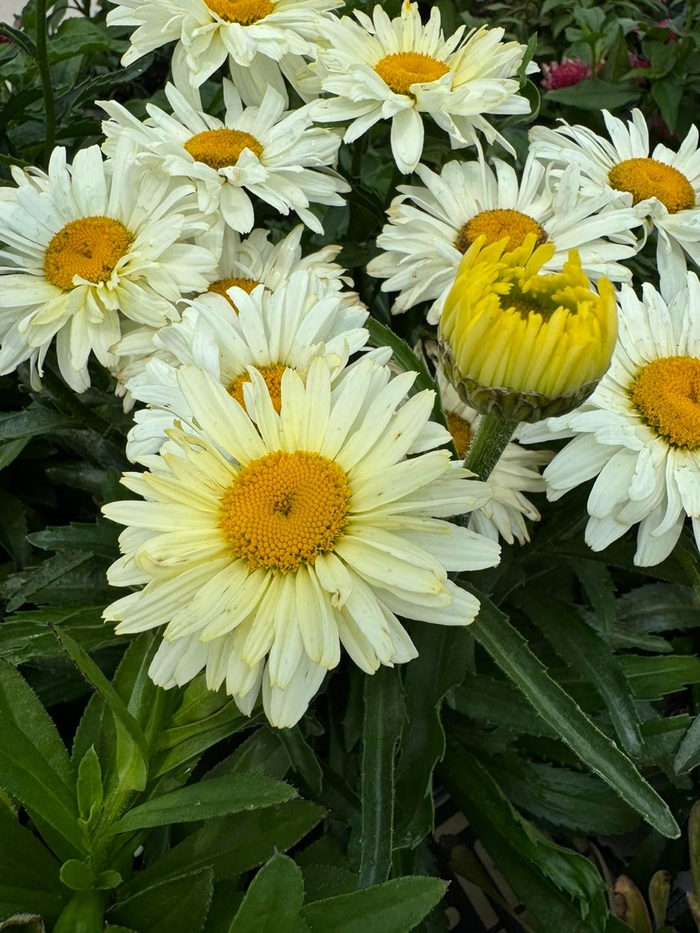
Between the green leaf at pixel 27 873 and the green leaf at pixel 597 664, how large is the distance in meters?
0.41

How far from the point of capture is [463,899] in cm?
81

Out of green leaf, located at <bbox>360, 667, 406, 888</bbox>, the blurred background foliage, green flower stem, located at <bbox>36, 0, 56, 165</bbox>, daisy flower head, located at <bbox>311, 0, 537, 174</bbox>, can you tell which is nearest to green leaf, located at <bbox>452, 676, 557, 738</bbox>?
the blurred background foliage

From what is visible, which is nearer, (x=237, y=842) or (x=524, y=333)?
(x=524, y=333)

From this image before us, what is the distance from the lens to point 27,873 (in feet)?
1.57

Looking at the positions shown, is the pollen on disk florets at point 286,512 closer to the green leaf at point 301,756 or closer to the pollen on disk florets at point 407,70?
the green leaf at point 301,756

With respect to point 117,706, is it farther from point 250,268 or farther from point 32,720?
point 250,268

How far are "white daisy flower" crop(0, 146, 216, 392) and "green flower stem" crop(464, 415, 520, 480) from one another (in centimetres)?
26

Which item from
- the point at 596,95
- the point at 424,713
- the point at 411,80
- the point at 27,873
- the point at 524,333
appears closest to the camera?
the point at 524,333

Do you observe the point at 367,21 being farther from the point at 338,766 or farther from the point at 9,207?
the point at 338,766

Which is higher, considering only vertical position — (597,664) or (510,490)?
(510,490)

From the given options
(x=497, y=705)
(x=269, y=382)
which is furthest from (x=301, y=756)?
(x=269, y=382)

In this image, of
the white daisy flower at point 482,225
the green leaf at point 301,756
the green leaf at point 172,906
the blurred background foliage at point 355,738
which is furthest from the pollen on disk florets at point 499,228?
the green leaf at point 172,906

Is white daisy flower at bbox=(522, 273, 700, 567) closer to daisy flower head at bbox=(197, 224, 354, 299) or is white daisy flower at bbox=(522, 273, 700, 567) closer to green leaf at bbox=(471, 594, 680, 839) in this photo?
green leaf at bbox=(471, 594, 680, 839)

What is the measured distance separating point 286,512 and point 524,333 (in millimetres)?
162
